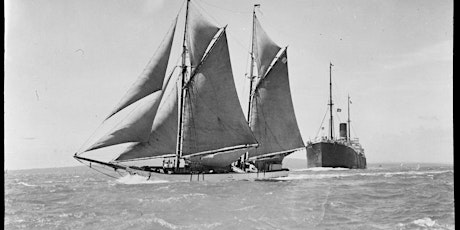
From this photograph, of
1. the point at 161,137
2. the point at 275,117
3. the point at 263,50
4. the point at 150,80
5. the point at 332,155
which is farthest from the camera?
the point at 332,155

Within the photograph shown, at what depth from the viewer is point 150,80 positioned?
2131 cm

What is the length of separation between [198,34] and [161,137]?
23.3 feet

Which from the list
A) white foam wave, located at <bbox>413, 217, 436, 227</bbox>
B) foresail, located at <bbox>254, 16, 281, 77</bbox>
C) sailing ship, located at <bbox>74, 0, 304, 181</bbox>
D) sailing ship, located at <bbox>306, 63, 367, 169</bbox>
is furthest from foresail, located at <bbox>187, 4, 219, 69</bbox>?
sailing ship, located at <bbox>306, 63, 367, 169</bbox>

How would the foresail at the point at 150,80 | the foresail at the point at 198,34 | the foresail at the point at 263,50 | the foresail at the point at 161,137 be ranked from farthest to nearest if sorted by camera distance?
the foresail at the point at 263,50
the foresail at the point at 198,34
the foresail at the point at 161,137
the foresail at the point at 150,80

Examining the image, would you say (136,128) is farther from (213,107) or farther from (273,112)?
(273,112)

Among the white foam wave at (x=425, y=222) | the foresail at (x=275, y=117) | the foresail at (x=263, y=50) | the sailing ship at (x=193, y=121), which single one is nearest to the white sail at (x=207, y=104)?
the sailing ship at (x=193, y=121)

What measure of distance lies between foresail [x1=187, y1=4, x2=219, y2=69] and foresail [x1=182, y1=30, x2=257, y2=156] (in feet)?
1.97

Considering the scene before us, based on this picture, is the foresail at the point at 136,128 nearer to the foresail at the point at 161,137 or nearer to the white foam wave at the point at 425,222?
the foresail at the point at 161,137

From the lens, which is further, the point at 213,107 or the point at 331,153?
the point at 331,153

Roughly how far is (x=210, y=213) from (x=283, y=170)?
23.4 m

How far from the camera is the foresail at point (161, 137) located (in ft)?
74.5

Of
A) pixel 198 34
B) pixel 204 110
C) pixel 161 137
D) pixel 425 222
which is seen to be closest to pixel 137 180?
pixel 161 137

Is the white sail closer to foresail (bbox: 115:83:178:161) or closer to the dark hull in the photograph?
foresail (bbox: 115:83:178:161)

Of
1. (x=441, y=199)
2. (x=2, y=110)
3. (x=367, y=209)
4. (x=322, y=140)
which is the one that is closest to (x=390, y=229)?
(x=367, y=209)
